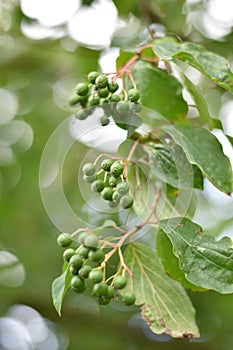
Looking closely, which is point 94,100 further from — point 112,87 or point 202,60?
point 202,60

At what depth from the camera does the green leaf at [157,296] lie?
1742 mm

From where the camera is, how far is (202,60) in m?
1.79

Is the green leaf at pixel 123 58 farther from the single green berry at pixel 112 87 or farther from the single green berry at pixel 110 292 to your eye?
the single green berry at pixel 110 292

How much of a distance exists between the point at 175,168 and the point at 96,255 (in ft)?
1.20

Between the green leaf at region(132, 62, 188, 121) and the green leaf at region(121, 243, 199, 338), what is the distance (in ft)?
1.50

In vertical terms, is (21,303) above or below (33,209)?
below

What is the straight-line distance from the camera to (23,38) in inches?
143

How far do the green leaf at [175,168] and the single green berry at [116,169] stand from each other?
0.73ft

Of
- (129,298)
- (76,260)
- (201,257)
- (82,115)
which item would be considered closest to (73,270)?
(76,260)

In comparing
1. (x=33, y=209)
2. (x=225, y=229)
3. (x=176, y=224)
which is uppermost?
(x=176, y=224)

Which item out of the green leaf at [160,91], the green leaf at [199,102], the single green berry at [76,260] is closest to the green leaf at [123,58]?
the green leaf at [160,91]

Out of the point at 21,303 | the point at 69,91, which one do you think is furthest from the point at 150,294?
the point at 69,91

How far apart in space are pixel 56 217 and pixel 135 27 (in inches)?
67.1

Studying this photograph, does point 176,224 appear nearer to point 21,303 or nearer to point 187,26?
point 187,26
